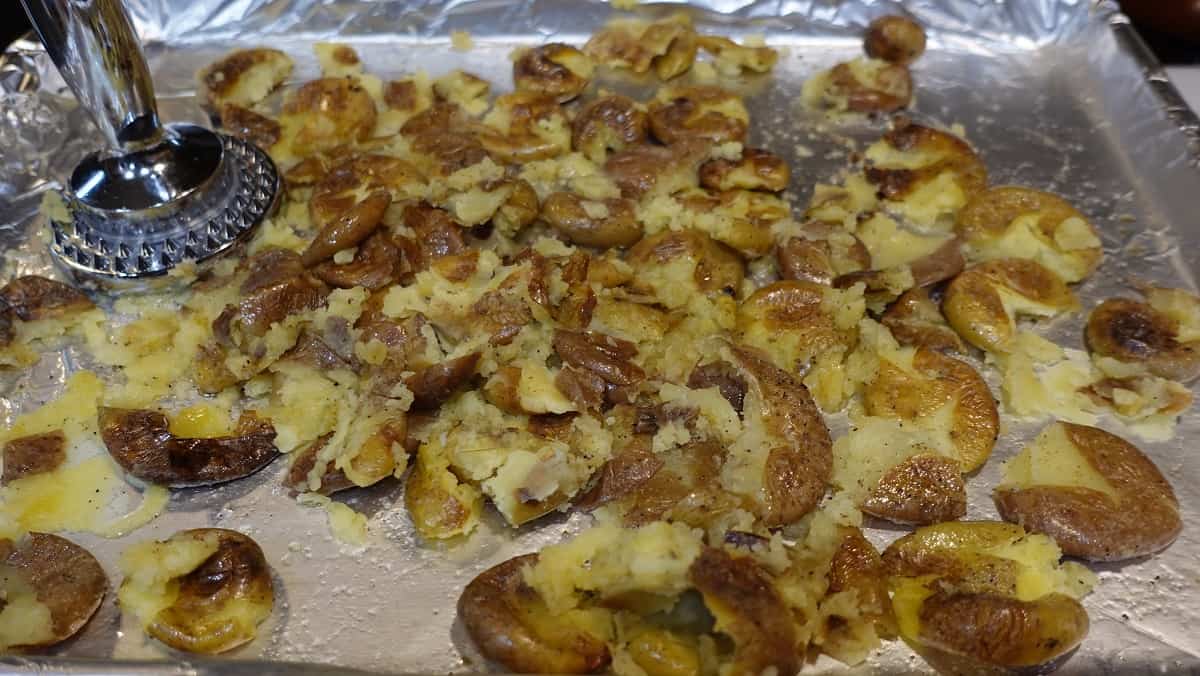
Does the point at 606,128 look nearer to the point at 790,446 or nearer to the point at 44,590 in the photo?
the point at 790,446

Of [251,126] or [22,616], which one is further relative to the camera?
[251,126]

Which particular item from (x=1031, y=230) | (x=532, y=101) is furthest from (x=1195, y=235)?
(x=532, y=101)

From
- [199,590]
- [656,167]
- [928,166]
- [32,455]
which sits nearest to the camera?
[199,590]

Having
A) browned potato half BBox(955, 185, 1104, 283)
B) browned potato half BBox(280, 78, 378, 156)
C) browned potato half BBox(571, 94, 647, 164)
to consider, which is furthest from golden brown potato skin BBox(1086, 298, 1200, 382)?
browned potato half BBox(280, 78, 378, 156)

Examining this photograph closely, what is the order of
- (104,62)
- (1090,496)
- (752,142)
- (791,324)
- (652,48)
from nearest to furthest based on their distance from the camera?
(1090,496) < (791,324) < (104,62) < (752,142) < (652,48)

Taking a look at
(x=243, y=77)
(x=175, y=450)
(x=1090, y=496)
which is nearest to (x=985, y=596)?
(x=1090, y=496)

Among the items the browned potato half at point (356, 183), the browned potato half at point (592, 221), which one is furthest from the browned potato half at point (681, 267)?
the browned potato half at point (356, 183)

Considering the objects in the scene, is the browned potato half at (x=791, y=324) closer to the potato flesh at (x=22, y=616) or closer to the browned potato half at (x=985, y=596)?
the browned potato half at (x=985, y=596)

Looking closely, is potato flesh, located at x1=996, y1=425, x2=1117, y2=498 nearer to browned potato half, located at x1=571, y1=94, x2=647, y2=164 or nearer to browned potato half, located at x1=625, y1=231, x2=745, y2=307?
browned potato half, located at x1=625, y1=231, x2=745, y2=307
